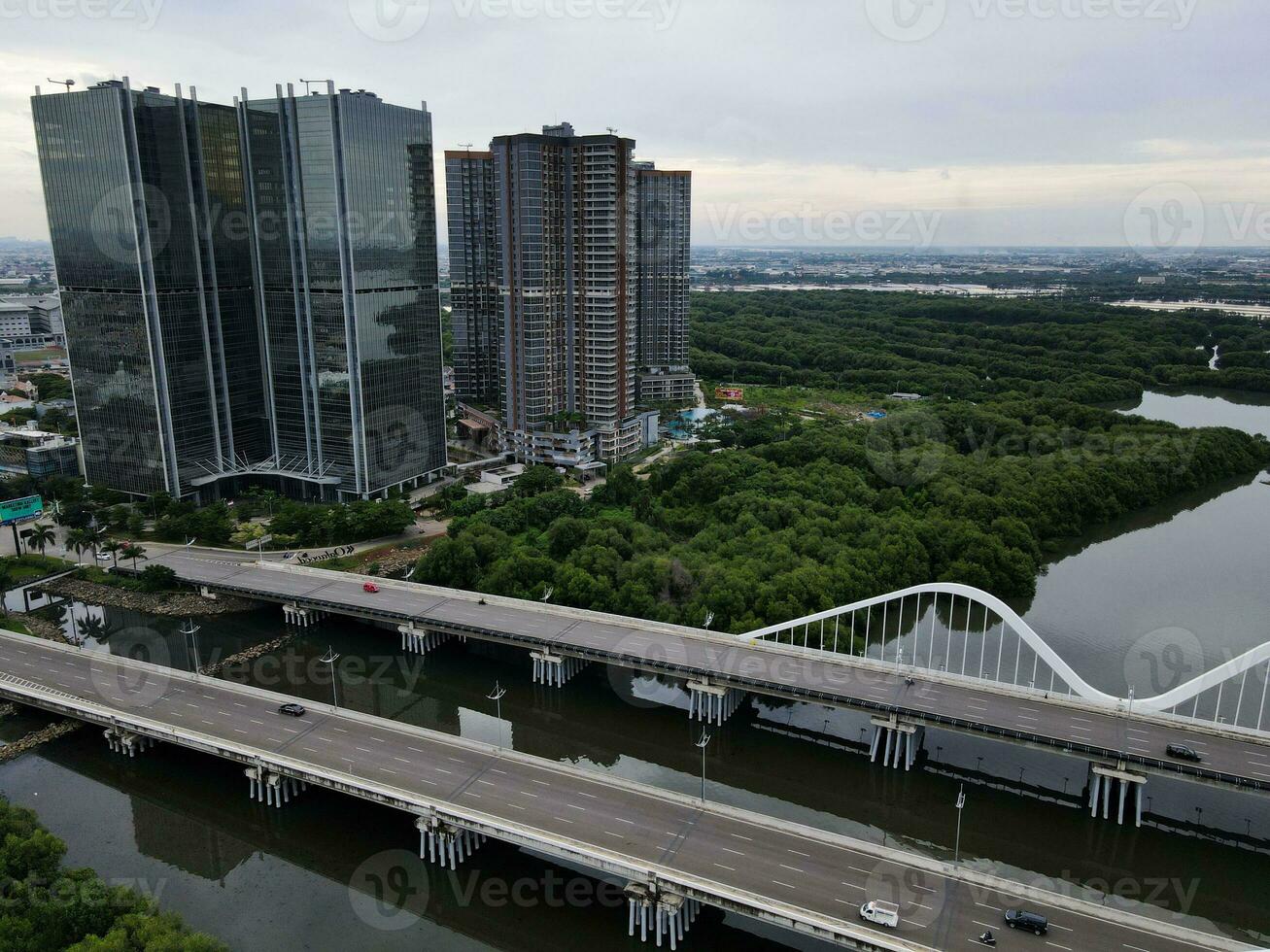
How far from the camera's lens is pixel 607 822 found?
28203 mm

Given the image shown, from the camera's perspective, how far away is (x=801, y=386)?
115m

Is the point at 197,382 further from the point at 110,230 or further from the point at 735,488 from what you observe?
the point at 735,488

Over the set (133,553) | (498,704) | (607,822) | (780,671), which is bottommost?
(498,704)

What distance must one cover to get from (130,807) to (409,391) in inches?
1504

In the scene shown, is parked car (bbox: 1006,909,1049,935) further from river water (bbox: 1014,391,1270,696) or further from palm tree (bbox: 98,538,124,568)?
palm tree (bbox: 98,538,124,568)

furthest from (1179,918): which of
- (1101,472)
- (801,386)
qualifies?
(801,386)

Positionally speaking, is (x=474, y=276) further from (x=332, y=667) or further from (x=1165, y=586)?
(x=1165, y=586)

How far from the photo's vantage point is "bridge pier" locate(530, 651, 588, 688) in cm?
4101

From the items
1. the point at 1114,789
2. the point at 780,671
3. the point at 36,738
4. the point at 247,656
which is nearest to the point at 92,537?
the point at 247,656

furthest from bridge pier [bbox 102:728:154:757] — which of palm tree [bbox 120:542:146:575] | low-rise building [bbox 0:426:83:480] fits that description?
low-rise building [bbox 0:426:83:480]

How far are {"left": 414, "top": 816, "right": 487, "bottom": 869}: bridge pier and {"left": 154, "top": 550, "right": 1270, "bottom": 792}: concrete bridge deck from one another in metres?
11.0

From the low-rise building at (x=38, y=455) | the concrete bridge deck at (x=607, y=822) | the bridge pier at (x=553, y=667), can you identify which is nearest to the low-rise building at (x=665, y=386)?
the low-rise building at (x=38, y=455)

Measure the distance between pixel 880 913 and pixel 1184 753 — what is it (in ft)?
47.5

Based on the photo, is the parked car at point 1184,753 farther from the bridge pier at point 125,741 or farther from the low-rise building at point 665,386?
the low-rise building at point 665,386
